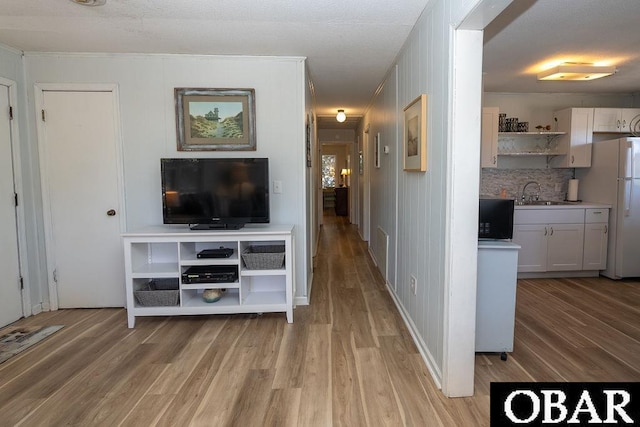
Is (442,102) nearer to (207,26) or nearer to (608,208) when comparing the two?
(207,26)

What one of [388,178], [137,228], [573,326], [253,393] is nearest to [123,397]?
[253,393]

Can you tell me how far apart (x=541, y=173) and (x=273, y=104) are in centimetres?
379

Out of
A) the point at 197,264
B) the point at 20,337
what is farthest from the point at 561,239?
the point at 20,337

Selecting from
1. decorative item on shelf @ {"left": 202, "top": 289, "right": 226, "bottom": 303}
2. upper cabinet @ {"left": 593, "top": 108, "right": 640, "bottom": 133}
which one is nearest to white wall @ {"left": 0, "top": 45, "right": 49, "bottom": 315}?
decorative item on shelf @ {"left": 202, "top": 289, "right": 226, "bottom": 303}

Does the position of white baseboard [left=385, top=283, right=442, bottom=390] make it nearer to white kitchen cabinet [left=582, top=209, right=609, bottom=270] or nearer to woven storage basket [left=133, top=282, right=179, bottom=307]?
woven storage basket [left=133, top=282, right=179, bottom=307]

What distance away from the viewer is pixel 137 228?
322 centimetres

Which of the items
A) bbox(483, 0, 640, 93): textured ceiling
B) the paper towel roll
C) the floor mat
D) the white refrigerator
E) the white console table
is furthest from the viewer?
the paper towel roll

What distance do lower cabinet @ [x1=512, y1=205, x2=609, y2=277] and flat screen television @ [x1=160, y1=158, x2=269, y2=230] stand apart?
119 inches

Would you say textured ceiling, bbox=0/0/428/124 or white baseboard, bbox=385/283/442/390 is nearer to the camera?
white baseboard, bbox=385/283/442/390

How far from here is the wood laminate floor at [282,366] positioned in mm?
1861

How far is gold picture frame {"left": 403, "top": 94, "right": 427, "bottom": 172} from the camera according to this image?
2.32 meters

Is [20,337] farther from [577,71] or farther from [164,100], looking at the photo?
[577,71]

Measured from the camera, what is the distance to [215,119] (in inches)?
128

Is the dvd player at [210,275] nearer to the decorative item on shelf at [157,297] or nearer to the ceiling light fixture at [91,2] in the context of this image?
the decorative item on shelf at [157,297]
